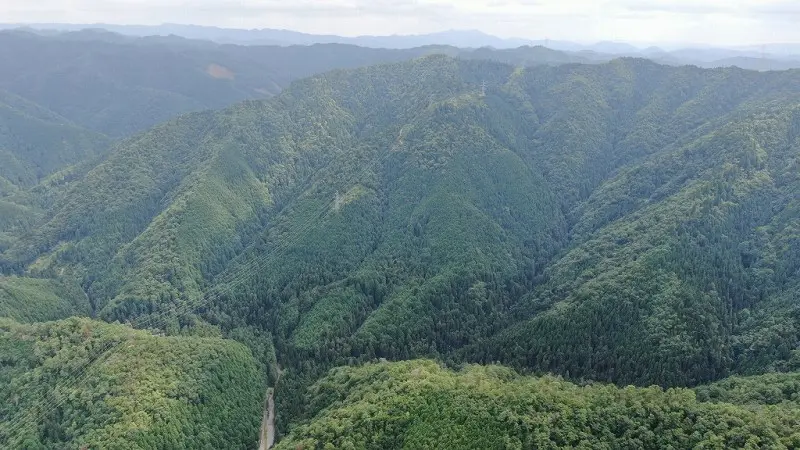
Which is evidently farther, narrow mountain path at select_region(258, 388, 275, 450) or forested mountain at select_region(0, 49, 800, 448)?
narrow mountain path at select_region(258, 388, 275, 450)

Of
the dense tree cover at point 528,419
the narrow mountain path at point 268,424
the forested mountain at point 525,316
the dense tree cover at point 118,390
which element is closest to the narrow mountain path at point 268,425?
the narrow mountain path at point 268,424

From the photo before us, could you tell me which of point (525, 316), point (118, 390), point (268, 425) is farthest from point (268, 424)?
point (525, 316)

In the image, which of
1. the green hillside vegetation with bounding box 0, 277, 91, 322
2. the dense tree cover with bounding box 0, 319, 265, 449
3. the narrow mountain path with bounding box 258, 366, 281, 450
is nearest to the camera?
the dense tree cover with bounding box 0, 319, 265, 449

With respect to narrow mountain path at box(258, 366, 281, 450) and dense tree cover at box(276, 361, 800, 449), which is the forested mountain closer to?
dense tree cover at box(276, 361, 800, 449)

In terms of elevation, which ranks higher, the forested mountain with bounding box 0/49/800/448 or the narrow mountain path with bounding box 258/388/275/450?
the forested mountain with bounding box 0/49/800/448

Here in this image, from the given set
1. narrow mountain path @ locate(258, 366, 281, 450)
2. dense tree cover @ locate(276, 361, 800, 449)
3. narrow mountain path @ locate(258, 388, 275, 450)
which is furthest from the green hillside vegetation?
dense tree cover @ locate(276, 361, 800, 449)

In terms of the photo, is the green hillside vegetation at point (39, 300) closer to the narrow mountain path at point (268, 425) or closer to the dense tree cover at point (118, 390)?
the dense tree cover at point (118, 390)
